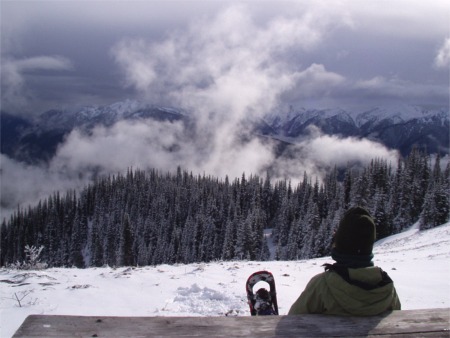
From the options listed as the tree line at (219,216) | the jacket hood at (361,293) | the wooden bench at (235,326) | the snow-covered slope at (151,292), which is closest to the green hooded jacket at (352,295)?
the jacket hood at (361,293)

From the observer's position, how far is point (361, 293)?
405cm

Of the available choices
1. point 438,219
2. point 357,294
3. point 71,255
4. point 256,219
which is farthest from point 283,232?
point 357,294

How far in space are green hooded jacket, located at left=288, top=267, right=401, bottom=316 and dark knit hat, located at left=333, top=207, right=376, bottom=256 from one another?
0.74 feet

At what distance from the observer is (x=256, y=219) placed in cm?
9031

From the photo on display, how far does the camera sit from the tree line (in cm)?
7162

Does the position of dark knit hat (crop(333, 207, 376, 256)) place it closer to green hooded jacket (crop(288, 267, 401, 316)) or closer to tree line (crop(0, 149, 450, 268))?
green hooded jacket (crop(288, 267, 401, 316))

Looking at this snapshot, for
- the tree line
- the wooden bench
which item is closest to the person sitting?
the wooden bench

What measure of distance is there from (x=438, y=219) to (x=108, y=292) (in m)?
58.3

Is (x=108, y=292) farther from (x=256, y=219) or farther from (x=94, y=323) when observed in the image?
(x=256, y=219)

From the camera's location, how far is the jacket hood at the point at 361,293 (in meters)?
4.03

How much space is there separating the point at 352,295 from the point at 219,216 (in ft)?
379

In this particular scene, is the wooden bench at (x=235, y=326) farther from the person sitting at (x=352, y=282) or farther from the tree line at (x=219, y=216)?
the tree line at (x=219, y=216)

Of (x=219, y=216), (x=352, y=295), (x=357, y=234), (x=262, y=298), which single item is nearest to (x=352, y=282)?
(x=352, y=295)

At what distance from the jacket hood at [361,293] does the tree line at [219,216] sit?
193 ft
